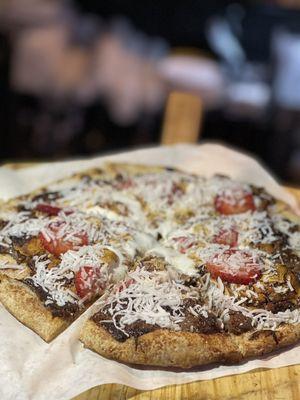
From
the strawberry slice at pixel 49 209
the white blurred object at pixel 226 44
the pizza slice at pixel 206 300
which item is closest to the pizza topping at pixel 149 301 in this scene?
the pizza slice at pixel 206 300

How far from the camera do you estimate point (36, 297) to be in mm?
2895

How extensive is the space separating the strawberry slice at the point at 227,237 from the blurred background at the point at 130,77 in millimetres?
3299

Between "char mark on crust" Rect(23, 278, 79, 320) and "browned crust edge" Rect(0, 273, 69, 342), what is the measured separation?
1 cm

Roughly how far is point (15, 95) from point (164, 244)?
3806mm

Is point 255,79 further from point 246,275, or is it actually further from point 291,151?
point 246,275

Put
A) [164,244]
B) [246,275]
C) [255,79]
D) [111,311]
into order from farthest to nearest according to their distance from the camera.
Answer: [255,79], [164,244], [246,275], [111,311]

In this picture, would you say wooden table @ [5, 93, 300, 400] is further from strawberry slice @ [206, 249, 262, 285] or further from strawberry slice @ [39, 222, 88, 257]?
strawberry slice @ [39, 222, 88, 257]

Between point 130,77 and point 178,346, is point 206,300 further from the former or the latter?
point 130,77

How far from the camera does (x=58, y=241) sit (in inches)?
125

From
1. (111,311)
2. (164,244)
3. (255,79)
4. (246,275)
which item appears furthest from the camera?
(255,79)

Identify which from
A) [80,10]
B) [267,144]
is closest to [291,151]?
[267,144]

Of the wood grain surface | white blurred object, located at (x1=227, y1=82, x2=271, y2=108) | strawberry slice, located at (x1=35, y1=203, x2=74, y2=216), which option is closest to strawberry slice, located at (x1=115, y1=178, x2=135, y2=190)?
strawberry slice, located at (x1=35, y1=203, x2=74, y2=216)

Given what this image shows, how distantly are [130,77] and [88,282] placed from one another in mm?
4080

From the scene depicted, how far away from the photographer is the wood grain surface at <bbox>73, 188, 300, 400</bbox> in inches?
102
